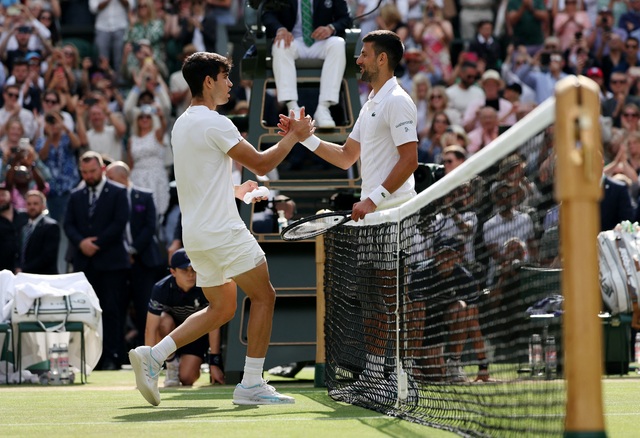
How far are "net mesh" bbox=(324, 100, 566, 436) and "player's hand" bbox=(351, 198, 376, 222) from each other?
112 millimetres

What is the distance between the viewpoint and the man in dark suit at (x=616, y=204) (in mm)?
14545

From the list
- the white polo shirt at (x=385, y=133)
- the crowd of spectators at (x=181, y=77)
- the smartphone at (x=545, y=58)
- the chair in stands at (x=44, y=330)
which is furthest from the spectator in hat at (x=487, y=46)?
the white polo shirt at (x=385, y=133)

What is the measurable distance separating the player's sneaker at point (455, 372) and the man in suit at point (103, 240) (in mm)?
8417

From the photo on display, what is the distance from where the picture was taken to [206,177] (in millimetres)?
8500

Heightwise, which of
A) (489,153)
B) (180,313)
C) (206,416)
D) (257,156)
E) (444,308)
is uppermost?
(257,156)

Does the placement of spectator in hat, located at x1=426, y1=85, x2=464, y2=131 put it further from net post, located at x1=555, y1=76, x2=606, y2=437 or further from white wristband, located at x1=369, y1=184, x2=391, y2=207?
net post, located at x1=555, y1=76, x2=606, y2=437

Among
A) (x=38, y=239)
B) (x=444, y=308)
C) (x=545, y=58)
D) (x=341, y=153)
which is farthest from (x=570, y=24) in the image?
(x=444, y=308)

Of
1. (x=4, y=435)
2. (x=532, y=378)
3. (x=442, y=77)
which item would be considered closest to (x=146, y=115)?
(x=442, y=77)

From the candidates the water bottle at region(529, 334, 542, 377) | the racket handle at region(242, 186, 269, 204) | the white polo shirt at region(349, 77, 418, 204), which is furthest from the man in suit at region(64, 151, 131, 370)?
the water bottle at region(529, 334, 542, 377)

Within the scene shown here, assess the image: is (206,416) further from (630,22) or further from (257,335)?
(630,22)

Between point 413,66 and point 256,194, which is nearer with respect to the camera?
point 256,194

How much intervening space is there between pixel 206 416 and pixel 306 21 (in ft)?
19.8

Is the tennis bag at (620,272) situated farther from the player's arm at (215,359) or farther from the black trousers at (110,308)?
Answer: the black trousers at (110,308)

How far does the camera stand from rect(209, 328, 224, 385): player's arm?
12055mm
